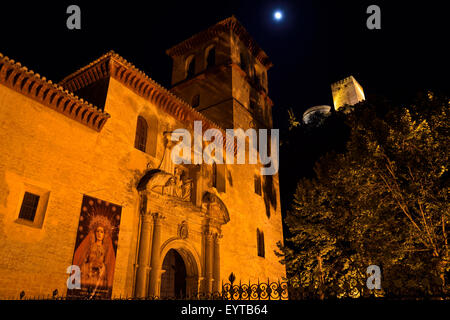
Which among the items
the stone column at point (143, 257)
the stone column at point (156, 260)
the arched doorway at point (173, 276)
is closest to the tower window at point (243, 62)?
the arched doorway at point (173, 276)

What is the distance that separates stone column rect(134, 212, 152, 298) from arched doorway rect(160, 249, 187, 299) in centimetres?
282

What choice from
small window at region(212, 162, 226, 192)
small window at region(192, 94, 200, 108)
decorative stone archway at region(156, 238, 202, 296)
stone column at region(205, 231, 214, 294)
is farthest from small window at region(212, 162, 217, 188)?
small window at region(192, 94, 200, 108)

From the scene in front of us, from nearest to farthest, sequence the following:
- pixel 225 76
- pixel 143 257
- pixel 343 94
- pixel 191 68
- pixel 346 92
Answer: pixel 143 257
pixel 225 76
pixel 191 68
pixel 346 92
pixel 343 94

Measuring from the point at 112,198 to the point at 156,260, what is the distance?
2.88m

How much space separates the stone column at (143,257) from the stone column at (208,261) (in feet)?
11.2

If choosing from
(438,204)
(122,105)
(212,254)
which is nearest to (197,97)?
(122,105)

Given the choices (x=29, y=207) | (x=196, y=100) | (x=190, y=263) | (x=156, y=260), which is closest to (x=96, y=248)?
(x=29, y=207)

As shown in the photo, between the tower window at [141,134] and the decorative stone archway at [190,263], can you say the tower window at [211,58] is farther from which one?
the decorative stone archway at [190,263]

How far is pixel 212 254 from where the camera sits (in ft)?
50.3

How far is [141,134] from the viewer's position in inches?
573

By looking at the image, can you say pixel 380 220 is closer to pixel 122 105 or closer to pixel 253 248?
pixel 253 248

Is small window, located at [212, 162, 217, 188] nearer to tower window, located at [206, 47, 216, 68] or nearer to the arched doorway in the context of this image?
the arched doorway

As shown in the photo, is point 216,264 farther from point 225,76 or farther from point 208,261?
point 225,76

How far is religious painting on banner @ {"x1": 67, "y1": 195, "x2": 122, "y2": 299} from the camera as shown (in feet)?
33.5
